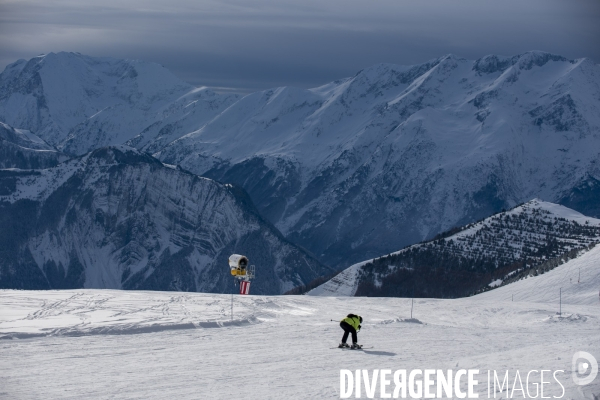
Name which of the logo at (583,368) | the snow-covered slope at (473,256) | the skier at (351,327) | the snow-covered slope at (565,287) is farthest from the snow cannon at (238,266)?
the snow-covered slope at (473,256)

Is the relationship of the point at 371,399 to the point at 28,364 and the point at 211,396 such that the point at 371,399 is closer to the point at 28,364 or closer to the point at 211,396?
the point at 211,396

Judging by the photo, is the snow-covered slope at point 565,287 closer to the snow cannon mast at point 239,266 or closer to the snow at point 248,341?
the snow at point 248,341

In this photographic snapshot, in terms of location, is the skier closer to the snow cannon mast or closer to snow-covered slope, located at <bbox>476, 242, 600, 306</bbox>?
snow-covered slope, located at <bbox>476, 242, 600, 306</bbox>

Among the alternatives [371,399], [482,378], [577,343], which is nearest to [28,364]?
[371,399]

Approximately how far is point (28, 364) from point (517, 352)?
18739 mm

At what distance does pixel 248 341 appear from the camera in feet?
132

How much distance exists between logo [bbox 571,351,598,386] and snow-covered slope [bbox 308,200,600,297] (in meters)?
93.1

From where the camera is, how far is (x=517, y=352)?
117ft

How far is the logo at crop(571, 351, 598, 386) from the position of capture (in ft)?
Result: 94.8

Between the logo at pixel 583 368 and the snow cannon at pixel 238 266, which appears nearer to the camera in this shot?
the logo at pixel 583 368

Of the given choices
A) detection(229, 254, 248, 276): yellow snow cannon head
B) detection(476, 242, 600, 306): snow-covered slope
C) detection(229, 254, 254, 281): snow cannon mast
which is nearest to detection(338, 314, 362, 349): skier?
detection(476, 242, 600, 306): snow-covered slope

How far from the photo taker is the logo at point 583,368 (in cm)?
2891

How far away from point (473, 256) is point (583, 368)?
112 metres

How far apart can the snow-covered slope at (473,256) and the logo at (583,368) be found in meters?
93.1
